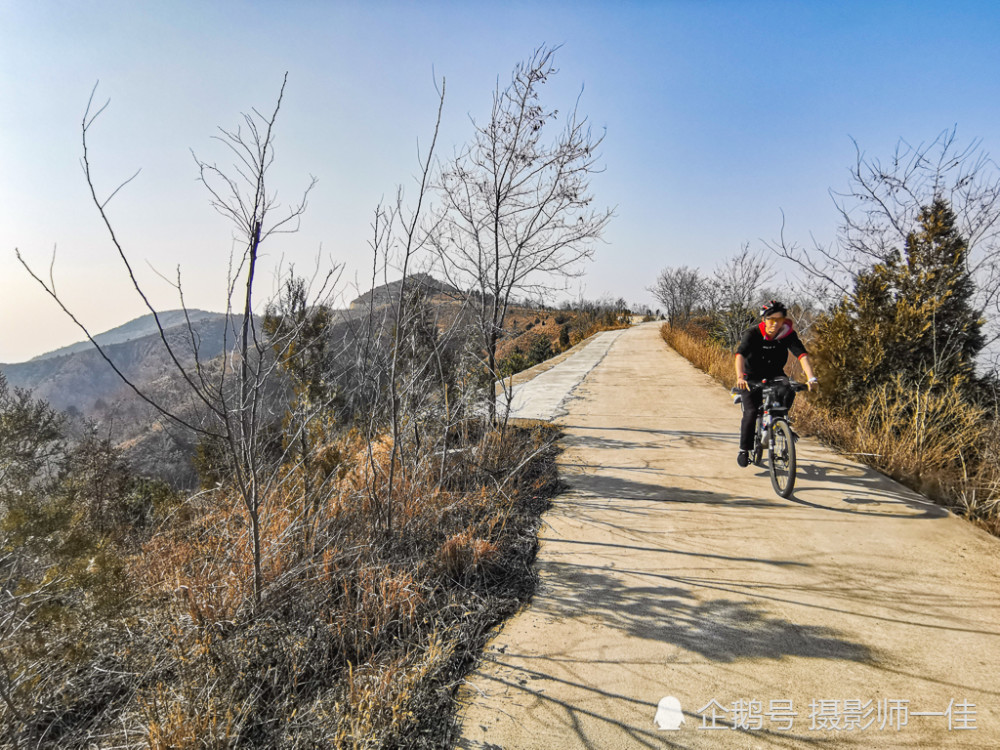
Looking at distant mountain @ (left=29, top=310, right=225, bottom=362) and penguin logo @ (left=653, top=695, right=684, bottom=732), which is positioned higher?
distant mountain @ (left=29, top=310, right=225, bottom=362)

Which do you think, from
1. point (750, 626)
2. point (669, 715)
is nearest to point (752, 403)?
point (750, 626)

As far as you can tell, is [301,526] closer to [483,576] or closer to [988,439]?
[483,576]

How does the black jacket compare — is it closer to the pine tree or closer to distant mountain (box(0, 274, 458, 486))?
the pine tree

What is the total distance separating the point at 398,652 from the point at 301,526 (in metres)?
1.07

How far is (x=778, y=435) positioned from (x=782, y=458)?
0.70ft

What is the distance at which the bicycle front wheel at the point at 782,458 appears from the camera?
3.93m

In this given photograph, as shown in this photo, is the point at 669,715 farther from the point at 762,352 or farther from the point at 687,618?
the point at 762,352

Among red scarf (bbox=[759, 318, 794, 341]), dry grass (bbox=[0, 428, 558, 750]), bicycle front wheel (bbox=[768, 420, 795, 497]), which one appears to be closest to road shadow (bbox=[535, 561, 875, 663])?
dry grass (bbox=[0, 428, 558, 750])

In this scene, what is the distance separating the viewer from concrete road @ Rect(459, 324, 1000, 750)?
1816 mm

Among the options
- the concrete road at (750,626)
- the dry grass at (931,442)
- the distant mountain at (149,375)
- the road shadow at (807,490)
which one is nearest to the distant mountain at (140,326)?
the distant mountain at (149,375)

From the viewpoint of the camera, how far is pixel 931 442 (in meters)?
4.44

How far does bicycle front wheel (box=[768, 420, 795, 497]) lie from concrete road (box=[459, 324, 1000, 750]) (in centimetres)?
13

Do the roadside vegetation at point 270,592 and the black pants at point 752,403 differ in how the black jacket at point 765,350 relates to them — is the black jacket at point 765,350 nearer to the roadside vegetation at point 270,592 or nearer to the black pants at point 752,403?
the black pants at point 752,403

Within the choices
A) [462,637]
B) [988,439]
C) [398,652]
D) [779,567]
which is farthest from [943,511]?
[398,652]
